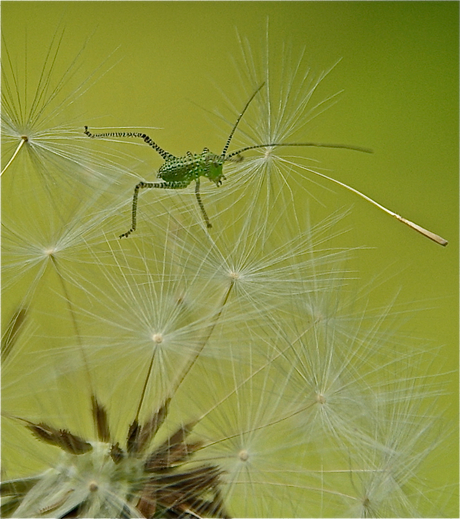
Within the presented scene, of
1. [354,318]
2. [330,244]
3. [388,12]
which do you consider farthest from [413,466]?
[388,12]

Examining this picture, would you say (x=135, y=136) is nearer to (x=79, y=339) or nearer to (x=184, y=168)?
(x=184, y=168)

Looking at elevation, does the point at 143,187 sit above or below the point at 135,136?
below

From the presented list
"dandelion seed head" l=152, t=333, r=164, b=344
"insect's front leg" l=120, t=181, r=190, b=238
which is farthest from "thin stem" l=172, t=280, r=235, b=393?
"insect's front leg" l=120, t=181, r=190, b=238

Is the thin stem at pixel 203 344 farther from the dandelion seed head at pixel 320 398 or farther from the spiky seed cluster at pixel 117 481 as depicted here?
the dandelion seed head at pixel 320 398

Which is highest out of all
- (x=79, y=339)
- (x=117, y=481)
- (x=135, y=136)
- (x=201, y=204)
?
(x=135, y=136)

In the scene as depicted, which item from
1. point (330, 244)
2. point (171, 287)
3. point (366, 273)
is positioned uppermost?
point (366, 273)

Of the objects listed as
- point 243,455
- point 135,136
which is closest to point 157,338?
point 243,455

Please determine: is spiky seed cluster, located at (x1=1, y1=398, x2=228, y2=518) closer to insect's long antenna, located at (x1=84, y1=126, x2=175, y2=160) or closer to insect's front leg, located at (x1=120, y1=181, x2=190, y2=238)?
insect's front leg, located at (x1=120, y1=181, x2=190, y2=238)

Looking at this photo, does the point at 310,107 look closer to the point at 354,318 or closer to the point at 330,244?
the point at 330,244
